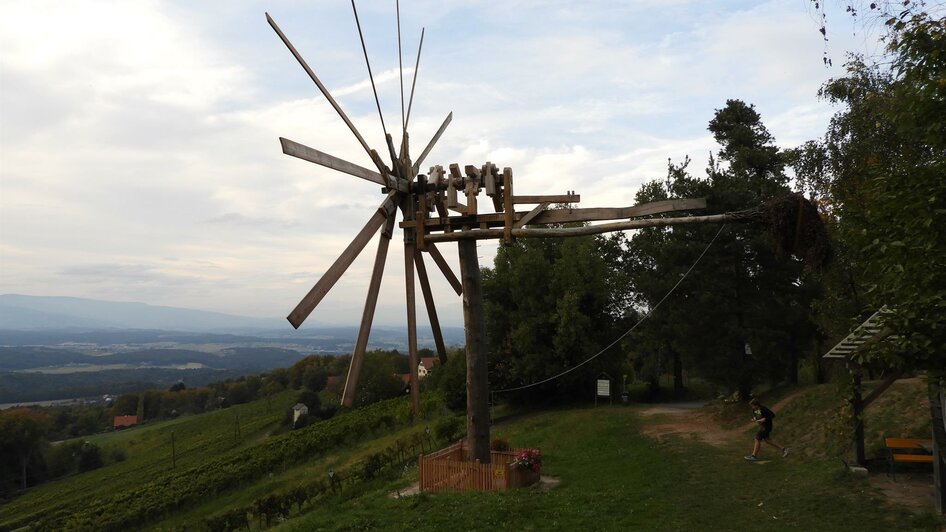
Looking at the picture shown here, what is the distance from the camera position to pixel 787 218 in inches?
328

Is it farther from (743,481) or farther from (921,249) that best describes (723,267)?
(921,249)

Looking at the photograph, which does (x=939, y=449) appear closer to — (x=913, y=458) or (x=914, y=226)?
(x=913, y=458)

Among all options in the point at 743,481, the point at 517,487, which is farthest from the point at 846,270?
the point at 517,487

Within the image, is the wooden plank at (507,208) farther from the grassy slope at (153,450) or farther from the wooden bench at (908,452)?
the grassy slope at (153,450)

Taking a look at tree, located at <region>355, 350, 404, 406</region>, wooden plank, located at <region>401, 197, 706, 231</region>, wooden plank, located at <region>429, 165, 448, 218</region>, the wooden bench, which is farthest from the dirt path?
tree, located at <region>355, 350, 404, 406</region>

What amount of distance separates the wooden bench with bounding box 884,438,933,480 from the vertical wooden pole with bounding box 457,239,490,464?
25.6 ft

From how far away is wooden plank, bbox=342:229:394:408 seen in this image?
26.5ft

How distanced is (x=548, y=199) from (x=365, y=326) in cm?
399

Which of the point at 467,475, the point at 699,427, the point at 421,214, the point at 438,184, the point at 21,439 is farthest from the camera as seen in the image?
the point at 21,439

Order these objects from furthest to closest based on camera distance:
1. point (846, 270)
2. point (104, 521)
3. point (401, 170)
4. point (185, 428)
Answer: point (185, 428)
point (104, 521)
point (846, 270)
point (401, 170)

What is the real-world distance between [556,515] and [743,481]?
5401mm

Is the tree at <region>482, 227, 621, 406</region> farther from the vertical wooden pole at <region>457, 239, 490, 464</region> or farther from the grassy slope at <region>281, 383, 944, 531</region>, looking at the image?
the vertical wooden pole at <region>457, 239, 490, 464</region>

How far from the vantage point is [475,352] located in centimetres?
1217

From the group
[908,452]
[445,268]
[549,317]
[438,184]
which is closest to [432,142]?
[438,184]
